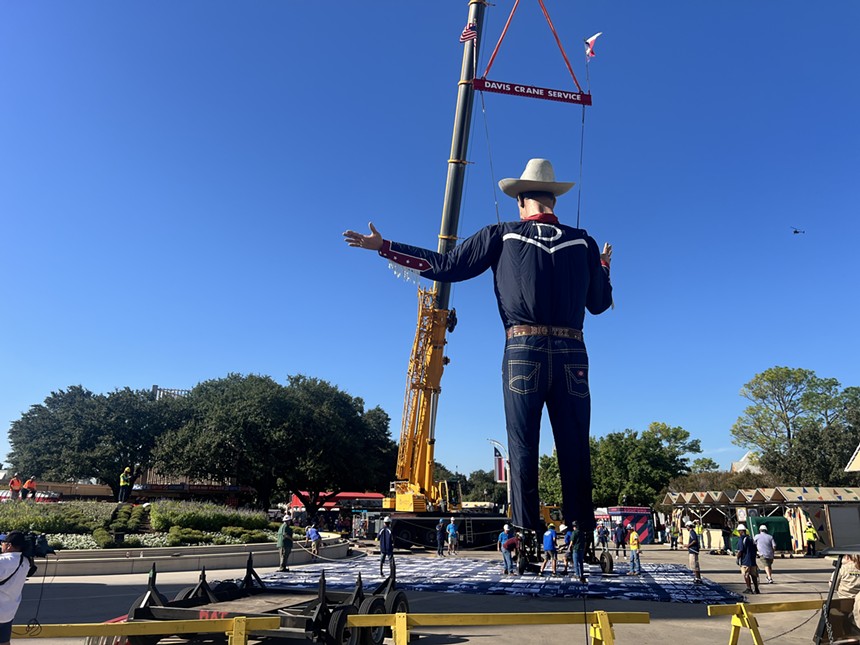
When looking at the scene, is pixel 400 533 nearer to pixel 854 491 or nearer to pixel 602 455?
pixel 854 491

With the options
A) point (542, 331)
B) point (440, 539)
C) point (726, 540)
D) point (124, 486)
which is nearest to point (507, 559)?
point (542, 331)

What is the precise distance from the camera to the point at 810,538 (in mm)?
23953

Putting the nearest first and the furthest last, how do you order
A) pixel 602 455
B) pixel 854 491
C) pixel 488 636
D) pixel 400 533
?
1. pixel 488 636
2. pixel 400 533
3. pixel 854 491
4. pixel 602 455

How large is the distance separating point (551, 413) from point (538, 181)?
4.82 m

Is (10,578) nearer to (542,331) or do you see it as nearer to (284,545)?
(542,331)

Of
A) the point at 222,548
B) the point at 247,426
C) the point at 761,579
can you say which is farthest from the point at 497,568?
the point at 247,426

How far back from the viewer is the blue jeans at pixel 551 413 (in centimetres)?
1221

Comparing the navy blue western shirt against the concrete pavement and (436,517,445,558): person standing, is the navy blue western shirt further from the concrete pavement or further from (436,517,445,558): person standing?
(436,517,445,558): person standing

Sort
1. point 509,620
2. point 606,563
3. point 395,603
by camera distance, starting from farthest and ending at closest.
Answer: point 606,563
point 395,603
point 509,620

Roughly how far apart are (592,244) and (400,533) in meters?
13.9

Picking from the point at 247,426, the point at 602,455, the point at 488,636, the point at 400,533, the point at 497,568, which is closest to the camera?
the point at 488,636

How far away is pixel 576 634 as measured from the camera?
8789 mm

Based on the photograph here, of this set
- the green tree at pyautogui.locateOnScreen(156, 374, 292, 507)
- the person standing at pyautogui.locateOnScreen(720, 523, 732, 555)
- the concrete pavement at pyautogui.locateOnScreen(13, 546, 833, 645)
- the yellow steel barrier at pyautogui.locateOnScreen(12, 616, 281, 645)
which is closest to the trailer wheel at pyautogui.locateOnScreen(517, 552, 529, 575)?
the concrete pavement at pyautogui.locateOnScreen(13, 546, 833, 645)

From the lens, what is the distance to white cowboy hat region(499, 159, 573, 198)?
13.2m
